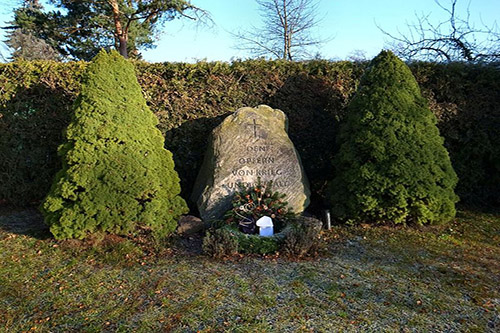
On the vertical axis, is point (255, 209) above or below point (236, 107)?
below

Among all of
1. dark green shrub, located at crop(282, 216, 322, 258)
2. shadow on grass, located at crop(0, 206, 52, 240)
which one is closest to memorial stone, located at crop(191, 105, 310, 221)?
dark green shrub, located at crop(282, 216, 322, 258)

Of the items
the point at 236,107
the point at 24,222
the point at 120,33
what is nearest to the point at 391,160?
the point at 236,107

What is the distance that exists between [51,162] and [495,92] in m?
8.22

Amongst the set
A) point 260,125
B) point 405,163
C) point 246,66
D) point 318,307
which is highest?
point 246,66

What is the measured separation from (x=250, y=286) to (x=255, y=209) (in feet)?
5.23

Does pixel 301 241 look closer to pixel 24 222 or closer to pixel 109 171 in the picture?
pixel 109 171

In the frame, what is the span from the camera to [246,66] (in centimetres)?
662

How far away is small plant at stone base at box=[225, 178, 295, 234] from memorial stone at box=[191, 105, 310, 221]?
0.83 ft

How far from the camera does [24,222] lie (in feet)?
19.2

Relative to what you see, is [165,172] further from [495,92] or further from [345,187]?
[495,92]

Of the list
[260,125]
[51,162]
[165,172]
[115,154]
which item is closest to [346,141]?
[260,125]

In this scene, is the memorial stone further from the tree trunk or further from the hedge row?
the tree trunk

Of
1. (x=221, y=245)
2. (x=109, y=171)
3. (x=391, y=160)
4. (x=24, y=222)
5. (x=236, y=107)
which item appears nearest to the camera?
(x=221, y=245)

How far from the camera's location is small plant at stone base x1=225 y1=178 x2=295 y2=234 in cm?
501
